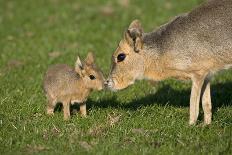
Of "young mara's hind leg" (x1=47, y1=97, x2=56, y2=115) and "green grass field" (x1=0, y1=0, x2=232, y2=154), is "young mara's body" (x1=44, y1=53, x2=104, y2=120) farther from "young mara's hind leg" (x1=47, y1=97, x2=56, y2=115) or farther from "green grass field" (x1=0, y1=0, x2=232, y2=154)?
"green grass field" (x1=0, y1=0, x2=232, y2=154)

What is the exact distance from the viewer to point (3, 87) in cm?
1116

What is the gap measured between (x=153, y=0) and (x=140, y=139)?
11.1 m

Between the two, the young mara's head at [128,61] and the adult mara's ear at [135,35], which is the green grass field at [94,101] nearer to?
the young mara's head at [128,61]

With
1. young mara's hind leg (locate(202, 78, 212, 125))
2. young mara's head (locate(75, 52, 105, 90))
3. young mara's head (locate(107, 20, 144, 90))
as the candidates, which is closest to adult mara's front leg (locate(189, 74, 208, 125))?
young mara's hind leg (locate(202, 78, 212, 125))

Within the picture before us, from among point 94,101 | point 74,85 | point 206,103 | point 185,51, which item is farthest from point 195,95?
point 94,101

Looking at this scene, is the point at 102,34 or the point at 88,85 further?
the point at 102,34

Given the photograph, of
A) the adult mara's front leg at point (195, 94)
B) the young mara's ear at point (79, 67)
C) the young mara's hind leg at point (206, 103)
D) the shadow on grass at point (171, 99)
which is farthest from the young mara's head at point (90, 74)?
the young mara's hind leg at point (206, 103)

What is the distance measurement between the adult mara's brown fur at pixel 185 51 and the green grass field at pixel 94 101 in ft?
2.02

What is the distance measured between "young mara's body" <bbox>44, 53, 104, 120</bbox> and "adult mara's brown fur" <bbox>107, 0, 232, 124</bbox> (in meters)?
0.32

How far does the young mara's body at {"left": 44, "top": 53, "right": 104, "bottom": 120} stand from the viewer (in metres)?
9.62

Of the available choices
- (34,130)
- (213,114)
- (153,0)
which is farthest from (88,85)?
(153,0)

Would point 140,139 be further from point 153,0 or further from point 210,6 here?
point 153,0

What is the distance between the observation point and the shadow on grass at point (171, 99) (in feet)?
33.6

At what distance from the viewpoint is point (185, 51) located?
8.88 meters
